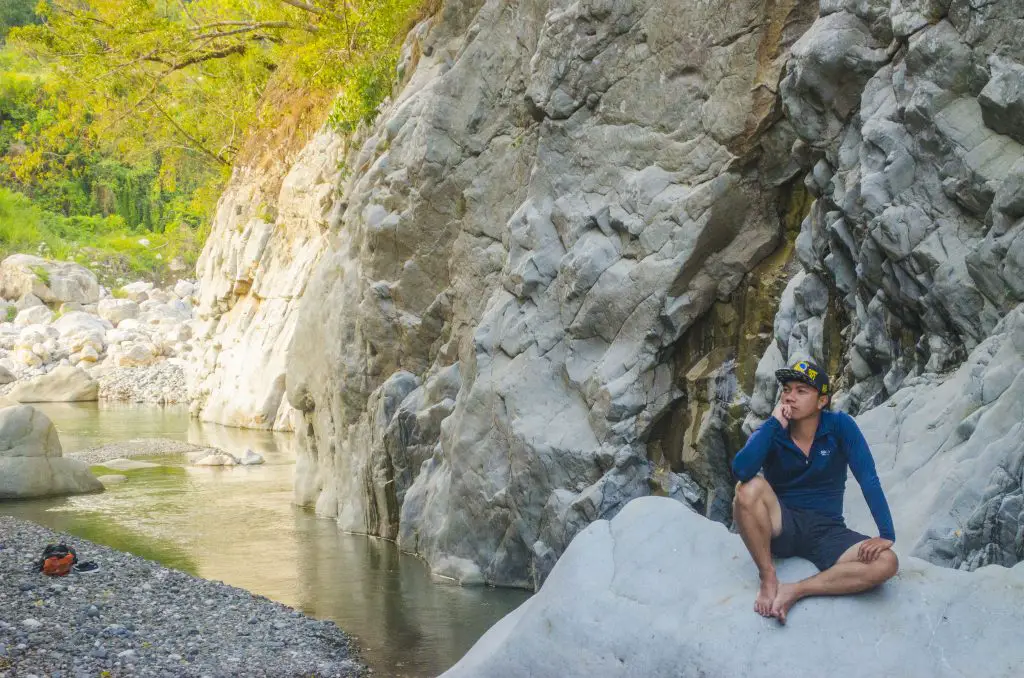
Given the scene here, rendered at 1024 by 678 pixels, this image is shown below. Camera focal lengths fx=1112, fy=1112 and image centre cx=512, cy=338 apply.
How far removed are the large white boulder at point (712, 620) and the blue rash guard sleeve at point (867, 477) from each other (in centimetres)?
32

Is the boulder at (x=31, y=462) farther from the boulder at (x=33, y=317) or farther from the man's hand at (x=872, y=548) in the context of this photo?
the boulder at (x=33, y=317)

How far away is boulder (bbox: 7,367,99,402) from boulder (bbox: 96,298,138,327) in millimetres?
10187

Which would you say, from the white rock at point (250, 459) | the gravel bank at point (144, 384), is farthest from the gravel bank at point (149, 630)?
the gravel bank at point (144, 384)

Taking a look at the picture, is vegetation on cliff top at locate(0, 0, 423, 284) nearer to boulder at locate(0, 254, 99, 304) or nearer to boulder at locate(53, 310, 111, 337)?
boulder at locate(53, 310, 111, 337)

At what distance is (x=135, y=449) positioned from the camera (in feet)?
93.0

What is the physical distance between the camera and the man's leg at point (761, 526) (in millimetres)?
6027

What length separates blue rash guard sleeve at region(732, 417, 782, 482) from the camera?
20.1 feet

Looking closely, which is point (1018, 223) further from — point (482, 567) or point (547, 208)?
point (482, 567)

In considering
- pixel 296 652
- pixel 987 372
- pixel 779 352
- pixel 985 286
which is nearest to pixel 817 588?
pixel 987 372

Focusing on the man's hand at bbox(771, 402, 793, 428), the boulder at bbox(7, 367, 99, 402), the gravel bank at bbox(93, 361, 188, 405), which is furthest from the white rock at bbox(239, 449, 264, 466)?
the man's hand at bbox(771, 402, 793, 428)

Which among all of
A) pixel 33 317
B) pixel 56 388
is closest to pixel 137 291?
pixel 33 317

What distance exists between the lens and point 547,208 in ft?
46.8

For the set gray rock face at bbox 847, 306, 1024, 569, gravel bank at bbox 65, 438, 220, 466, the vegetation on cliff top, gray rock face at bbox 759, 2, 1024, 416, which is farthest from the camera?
gravel bank at bbox 65, 438, 220, 466

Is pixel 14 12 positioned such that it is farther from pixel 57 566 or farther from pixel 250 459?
pixel 57 566
